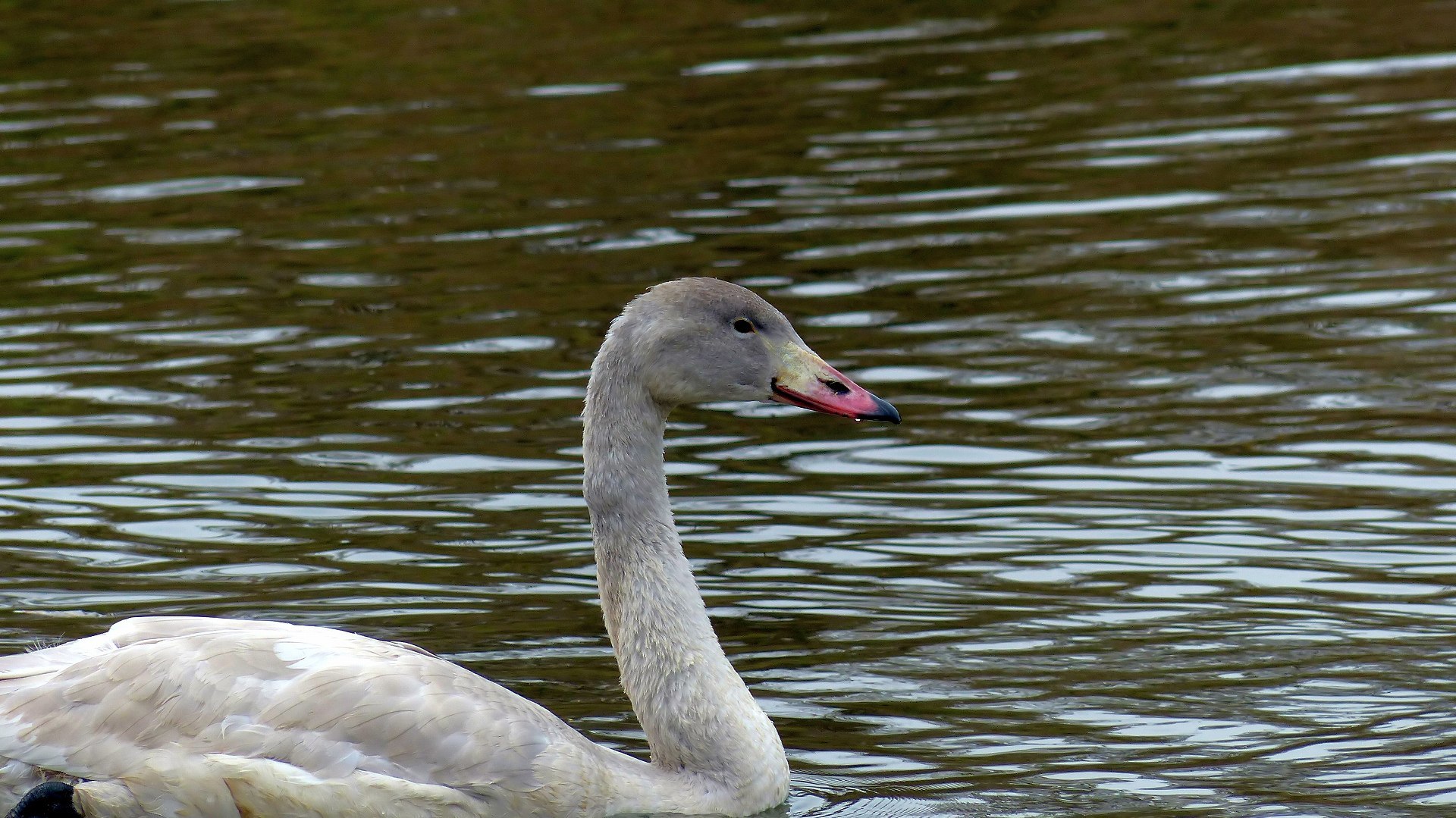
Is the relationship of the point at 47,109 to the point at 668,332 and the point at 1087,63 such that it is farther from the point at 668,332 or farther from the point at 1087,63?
the point at 668,332

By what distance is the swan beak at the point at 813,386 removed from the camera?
7.03m

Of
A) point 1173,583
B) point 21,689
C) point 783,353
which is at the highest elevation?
point 783,353

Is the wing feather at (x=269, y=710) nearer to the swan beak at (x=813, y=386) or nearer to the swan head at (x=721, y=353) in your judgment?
the swan head at (x=721, y=353)

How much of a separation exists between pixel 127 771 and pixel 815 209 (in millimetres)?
9185

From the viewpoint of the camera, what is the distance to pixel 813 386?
7.09 meters

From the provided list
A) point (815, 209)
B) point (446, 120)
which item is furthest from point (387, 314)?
point (446, 120)

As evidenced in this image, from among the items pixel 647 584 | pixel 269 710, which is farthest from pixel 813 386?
pixel 269 710

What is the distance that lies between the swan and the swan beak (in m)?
0.07

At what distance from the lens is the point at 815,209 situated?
48.2ft

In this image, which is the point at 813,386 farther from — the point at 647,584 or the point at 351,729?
the point at 351,729

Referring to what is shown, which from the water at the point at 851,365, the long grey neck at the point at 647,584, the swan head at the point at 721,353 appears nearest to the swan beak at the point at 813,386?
the swan head at the point at 721,353

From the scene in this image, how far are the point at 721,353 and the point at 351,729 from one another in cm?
171

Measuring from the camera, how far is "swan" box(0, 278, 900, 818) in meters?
6.04

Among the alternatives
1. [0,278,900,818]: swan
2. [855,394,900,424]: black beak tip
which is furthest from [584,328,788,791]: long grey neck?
[855,394,900,424]: black beak tip
